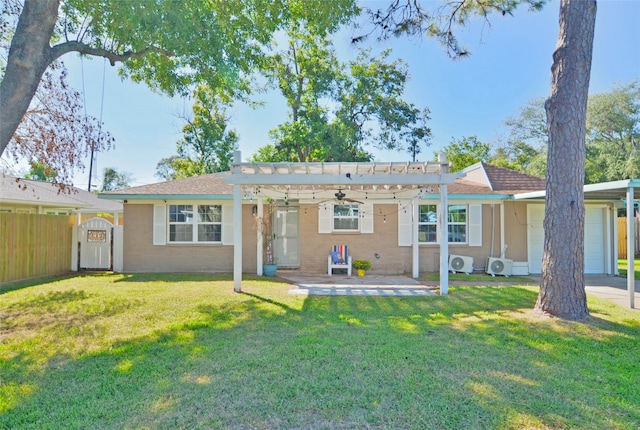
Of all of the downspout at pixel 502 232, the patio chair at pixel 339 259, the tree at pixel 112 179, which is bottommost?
the patio chair at pixel 339 259

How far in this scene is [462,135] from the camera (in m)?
26.7

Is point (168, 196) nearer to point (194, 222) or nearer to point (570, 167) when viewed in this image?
point (194, 222)

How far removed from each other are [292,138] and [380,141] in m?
5.24

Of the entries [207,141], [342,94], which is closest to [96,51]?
[342,94]

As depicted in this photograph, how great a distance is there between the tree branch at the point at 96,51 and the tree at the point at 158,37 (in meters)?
0.02

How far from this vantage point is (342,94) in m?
18.3

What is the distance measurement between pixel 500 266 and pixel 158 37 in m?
10.8

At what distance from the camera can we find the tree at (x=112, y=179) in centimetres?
3519

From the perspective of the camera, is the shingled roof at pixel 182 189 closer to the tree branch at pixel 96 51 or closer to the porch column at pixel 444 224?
the tree branch at pixel 96 51

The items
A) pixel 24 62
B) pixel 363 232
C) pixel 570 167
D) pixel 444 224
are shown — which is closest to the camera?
pixel 24 62

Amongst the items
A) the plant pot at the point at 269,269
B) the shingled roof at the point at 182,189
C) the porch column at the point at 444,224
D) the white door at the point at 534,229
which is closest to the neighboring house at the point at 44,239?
the shingled roof at the point at 182,189

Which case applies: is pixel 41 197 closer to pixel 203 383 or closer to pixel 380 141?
pixel 203 383

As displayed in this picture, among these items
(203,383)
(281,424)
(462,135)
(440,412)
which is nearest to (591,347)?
(440,412)

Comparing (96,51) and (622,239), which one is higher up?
(96,51)
